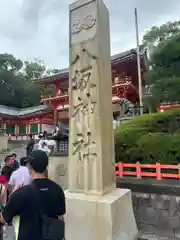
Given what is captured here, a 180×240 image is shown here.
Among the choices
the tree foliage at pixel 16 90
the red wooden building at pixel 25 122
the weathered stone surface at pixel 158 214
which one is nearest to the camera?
the weathered stone surface at pixel 158 214

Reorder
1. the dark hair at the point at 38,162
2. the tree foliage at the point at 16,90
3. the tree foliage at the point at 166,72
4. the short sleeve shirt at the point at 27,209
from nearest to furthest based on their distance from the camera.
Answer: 1. the short sleeve shirt at the point at 27,209
2. the dark hair at the point at 38,162
3. the tree foliage at the point at 166,72
4. the tree foliage at the point at 16,90

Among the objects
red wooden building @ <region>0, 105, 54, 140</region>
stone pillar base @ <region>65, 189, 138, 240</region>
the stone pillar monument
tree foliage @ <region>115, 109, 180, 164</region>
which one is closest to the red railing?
tree foliage @ <region>115, 109, 180, 164</region>

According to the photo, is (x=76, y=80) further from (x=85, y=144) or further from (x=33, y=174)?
(x=33, y=174)

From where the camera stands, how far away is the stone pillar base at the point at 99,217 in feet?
9.94

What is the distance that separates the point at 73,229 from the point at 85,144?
1168mm

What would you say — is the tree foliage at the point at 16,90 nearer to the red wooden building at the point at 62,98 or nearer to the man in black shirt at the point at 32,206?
the red wooden building at the point at 62,98

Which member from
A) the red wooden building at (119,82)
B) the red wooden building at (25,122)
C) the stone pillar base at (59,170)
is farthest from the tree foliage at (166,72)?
the red wooden building at (25,122)

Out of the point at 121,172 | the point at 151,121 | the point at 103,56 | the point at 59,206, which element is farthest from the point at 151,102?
the point at 59,206

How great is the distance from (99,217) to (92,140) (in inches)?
40.1

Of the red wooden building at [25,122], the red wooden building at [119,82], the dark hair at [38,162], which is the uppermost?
the red wooden building at [119,82]

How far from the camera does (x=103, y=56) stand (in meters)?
3.61

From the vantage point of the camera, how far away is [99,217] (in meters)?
3.09

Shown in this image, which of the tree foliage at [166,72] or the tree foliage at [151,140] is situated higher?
the tree foliage at [166,72]

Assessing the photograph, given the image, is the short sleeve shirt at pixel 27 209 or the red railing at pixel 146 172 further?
the red railing at pixel 146 172
